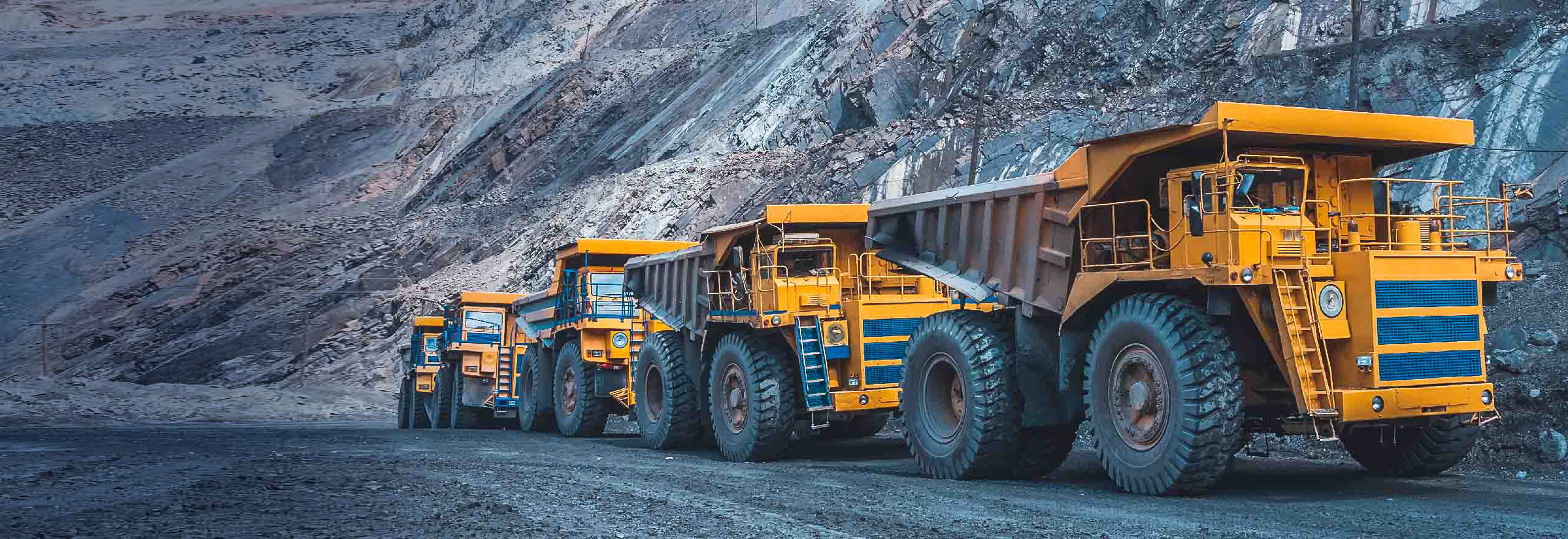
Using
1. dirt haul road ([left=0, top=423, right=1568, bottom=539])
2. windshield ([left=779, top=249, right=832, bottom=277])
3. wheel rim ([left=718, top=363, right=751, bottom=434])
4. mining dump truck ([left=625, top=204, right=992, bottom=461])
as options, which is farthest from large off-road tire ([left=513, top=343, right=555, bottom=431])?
windshield ([left=779, top=249, right=832, bottom=277])

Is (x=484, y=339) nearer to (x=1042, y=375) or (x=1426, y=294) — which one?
(x=1042, y=375)

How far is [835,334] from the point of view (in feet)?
42.1

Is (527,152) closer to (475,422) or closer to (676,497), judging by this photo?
(475,422)

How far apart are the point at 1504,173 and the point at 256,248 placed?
42395mm

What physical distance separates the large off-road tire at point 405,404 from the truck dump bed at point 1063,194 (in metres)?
17.8

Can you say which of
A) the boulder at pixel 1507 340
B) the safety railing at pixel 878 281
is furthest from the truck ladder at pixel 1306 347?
the boulder at pixel 1507 340

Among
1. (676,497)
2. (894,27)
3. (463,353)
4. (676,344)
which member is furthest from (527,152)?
(676,497)

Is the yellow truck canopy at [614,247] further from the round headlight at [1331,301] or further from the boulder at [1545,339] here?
the round headlight at [1331,301]

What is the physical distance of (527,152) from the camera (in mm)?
48719

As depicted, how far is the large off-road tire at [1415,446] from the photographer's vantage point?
9555 millimetres

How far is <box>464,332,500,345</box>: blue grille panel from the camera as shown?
24.0 metres

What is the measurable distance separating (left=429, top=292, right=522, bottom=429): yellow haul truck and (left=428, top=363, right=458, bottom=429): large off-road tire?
1 centimetres

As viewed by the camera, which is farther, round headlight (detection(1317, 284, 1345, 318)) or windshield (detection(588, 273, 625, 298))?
windshield (detection(588, 273, 625, 298))

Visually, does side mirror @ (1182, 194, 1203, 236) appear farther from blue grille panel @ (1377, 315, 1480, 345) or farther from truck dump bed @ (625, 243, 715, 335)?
truck dump bed @ (625, 243, 715, 335)
